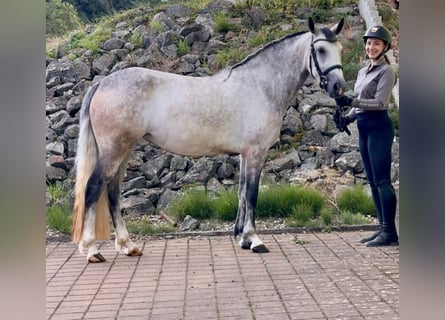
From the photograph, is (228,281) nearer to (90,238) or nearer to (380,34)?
(90,238)

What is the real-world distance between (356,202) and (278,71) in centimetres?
177

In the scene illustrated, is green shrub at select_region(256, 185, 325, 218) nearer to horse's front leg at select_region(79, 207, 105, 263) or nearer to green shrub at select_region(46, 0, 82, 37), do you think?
horse's front leg at select_region(79, 207, 105, 263)

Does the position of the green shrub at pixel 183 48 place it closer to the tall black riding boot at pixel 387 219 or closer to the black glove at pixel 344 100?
the black glove at pixel 344 100

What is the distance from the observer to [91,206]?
4090 mm

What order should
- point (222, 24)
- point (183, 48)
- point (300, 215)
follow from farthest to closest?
point (222, 24)
point (183, 48)
point (300, 215)

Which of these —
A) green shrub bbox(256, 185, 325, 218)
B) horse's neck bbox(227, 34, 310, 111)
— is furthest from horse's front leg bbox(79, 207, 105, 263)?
green shrub bbox(256, 185, 325, 218)

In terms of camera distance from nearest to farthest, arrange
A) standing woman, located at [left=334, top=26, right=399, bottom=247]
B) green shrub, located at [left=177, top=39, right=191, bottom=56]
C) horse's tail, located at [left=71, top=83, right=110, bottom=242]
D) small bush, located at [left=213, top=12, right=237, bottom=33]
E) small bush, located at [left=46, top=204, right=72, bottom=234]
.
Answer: horse's tail, located at [left=71, top=83, right=110, bottom=242], standing woman, located at [left=334, top=26, right=399, bottom=247], small bush, located at [left=46, top=204, right=72, bottom=234], green shrub, located at [left=177, top=39, right=191, bottom=56], small bush, located at [left=213, top=12, right=237, bottom=33]

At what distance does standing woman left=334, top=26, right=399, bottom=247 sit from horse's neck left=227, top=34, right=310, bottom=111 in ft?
1.57

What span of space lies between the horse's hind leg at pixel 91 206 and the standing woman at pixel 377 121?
2016 millimetres

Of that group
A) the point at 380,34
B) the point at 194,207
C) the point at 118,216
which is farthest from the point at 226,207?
the point at 380,34

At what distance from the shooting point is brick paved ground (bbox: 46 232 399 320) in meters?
3.05

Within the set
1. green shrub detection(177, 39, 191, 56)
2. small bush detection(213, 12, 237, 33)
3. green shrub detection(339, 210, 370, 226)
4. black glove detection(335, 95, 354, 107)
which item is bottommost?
green shrub detection(339, 210, 370, 226)
